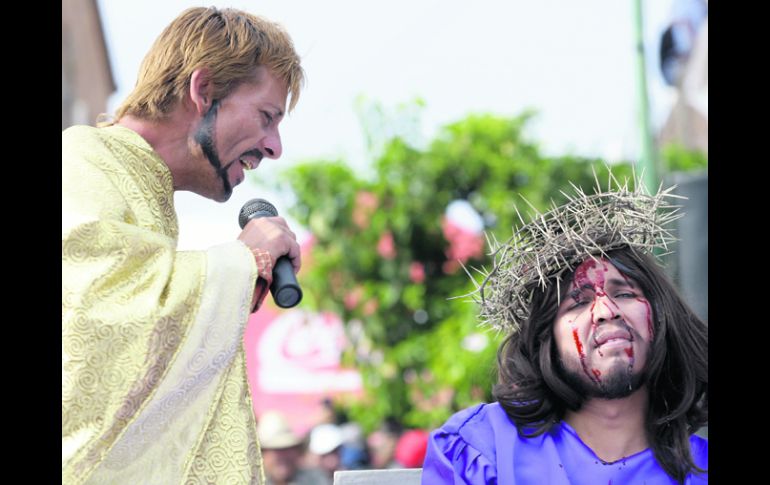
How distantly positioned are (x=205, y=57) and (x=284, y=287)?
0.67 m

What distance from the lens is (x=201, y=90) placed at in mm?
2795

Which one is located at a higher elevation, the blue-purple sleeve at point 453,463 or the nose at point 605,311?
the nose at point 605,311

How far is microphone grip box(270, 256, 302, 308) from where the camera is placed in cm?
251

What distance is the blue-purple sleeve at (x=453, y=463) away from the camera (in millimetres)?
2939

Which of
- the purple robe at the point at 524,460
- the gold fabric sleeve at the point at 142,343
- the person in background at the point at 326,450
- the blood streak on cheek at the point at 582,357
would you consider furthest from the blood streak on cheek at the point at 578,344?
the person in background at the point at 326,450

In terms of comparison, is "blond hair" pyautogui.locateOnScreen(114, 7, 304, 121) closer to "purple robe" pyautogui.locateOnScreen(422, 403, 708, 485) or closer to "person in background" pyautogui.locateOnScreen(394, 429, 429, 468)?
"purple robe" pyautogui.locateOnScreen(422, 403, 708, 485)

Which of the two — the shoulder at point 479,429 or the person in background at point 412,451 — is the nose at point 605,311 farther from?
the person in background at point 412,451

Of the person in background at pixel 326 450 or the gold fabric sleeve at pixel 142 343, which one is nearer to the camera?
the gold fabric sleeve at pixel 142 343

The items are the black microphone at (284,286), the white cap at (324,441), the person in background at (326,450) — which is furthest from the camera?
the white cap at (324,441)

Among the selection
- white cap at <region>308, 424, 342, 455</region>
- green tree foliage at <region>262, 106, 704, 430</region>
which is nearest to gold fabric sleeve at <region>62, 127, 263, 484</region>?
white cap at <region>308, 424, 342, 455</region>

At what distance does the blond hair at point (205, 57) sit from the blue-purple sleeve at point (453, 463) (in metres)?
1.04

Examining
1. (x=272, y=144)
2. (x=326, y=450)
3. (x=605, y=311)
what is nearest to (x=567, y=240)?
(x=605, y=311)
